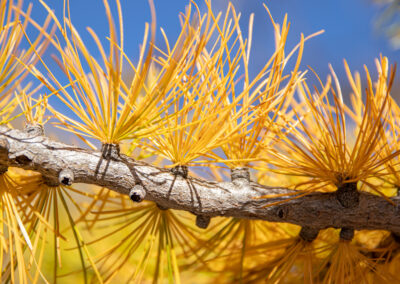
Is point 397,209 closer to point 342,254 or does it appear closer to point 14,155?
point 342,254

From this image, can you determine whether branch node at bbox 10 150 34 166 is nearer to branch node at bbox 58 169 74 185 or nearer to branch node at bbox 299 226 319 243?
branch node at bbox 58 169 74 185

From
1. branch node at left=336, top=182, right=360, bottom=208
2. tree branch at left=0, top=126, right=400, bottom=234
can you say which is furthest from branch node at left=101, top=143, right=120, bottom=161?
branch node at left=336, top=182, right=360, bottom=208

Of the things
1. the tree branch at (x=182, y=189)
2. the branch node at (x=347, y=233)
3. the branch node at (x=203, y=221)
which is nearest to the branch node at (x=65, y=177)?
the tree branch at (x=182, y=189)

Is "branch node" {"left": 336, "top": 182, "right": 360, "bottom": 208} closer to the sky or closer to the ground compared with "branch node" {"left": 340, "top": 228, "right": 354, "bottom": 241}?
closer to the sky

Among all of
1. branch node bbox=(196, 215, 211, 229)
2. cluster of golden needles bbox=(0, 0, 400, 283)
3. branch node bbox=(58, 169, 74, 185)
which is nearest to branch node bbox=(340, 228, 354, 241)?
cluster of golden needles bbox=(0, 0, 400, 283)

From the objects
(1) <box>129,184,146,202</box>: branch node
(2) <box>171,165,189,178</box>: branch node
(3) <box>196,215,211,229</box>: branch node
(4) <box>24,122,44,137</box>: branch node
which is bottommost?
(3) <box>196,215,211,229</box>: branch node

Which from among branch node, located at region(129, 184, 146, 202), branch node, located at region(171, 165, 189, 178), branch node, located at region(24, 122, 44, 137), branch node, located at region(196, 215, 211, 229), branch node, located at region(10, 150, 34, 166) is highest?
branch node, located at region(24, 122, 44, 137)

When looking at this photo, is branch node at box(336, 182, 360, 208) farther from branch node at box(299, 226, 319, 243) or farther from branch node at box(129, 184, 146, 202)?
branch node at box(129, 184, 146, 202)
